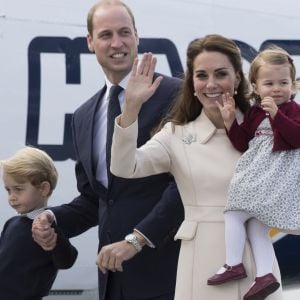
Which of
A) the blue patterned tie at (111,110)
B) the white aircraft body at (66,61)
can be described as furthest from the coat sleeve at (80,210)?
the white aircraft body at (66,61)

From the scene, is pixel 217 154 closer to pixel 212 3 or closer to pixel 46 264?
pixel 46 264

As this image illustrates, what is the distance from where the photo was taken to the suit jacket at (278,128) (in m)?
2.00

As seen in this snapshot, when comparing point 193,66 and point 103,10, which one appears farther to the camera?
point 103,10

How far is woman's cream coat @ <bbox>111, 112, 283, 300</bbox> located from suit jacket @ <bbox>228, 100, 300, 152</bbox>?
0.17 ft

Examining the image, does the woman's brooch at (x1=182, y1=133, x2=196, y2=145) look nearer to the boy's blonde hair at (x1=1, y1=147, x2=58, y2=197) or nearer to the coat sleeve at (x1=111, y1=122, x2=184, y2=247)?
the coat sleeve at (x1=111, y1=122, x2=184, y2=247)

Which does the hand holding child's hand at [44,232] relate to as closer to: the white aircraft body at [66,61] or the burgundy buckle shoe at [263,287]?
the burgundy buckle shoe at [263,287]

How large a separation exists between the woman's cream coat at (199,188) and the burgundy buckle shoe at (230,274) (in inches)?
1.3

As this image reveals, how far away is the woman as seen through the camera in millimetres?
2109

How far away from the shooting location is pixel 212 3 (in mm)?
4195

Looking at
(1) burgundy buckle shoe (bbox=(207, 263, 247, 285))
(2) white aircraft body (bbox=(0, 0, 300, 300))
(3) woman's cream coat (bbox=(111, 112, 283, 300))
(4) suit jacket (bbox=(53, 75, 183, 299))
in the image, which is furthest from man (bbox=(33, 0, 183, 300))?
(2) white aircraft body (bbox=(0, 0, 300, 300))

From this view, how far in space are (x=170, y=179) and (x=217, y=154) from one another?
40 centimetres

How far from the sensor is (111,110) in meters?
2.54

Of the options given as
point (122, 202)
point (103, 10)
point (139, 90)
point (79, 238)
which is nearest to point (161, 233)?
point (122, 202)

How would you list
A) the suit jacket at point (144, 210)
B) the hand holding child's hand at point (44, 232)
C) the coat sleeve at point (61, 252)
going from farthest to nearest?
the coat sleeve at point (61, 252), the hand holding child's hand at point (44, 232), the suit jacket at point (144, 210)
